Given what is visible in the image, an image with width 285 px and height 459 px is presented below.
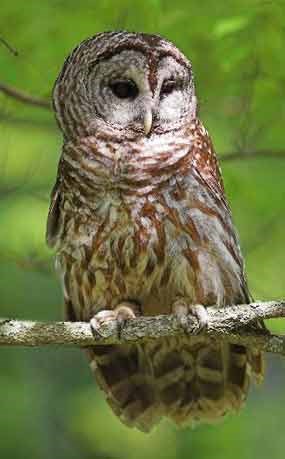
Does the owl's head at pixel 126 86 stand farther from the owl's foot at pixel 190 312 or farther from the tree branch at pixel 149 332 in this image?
the tree branch at pixel 149 332

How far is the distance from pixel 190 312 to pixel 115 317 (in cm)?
32

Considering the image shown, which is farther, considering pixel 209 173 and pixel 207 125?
pixel 207 125

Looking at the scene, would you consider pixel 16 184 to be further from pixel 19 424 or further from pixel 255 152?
pixel 19 424

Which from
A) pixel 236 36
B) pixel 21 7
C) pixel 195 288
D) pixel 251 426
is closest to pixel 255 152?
pixel 236 36

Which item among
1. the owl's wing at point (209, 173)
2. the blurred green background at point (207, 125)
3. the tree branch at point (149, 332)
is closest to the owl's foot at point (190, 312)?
the tree branch at point (149, 332)

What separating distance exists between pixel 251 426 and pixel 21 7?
337 centimetres

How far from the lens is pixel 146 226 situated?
466 cm

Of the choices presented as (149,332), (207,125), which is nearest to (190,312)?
(149,332)

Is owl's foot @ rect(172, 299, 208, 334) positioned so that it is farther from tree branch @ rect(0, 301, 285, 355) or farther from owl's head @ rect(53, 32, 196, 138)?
owl's head @ rect(53, 32, 196, 138)

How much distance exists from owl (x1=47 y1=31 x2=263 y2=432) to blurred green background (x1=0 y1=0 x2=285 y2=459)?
1.05 feet

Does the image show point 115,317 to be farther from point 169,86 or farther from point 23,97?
point 23,97

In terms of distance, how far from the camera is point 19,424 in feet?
23.4

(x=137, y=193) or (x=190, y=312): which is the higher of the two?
(x=137, y=193)

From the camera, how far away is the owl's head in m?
4.76
